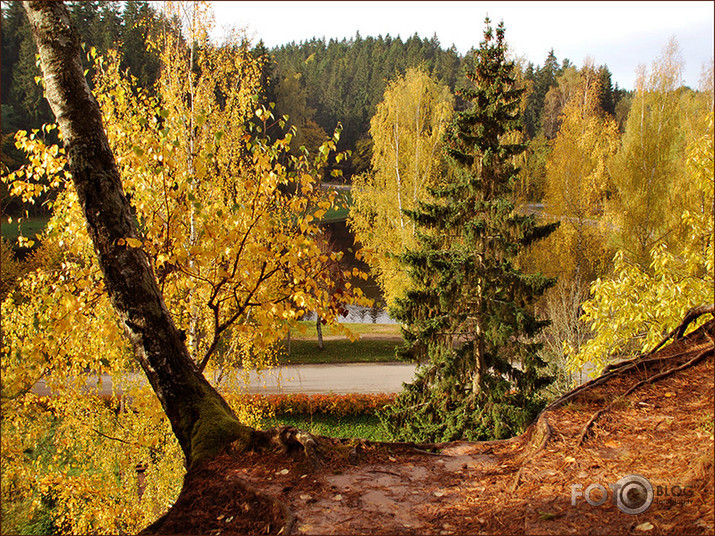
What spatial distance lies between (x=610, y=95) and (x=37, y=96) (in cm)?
4314

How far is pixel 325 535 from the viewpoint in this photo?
3.08m

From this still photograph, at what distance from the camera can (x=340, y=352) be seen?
19141 mm

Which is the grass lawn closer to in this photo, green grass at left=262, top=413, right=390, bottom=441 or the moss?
green grass at left=262, top=413, right=390, bottom=441

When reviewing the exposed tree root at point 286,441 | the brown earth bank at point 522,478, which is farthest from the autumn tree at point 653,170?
the exposed tree root at point 286,441

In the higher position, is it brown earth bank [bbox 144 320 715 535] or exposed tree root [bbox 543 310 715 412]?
exposed tree root [bbox 543 310 715 412]

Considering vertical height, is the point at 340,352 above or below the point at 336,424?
above

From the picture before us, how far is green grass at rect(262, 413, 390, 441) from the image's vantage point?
14.0 metres

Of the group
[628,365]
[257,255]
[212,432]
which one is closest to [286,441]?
[212,432]

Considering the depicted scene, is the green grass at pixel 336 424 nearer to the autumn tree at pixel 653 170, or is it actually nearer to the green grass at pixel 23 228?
the autumn tree at pixel 653 170

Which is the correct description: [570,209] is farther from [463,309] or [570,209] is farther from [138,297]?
[138,297]

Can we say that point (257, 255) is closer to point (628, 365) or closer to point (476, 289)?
point (628, 365)

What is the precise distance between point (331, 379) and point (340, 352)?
239 cm

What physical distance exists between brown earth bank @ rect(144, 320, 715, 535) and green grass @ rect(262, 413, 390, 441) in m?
9.84

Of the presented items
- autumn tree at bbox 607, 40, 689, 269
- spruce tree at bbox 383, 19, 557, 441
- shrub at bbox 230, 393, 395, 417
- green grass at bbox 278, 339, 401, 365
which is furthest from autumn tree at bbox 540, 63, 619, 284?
spruce tree at bbox 383, 19, 557, 441
